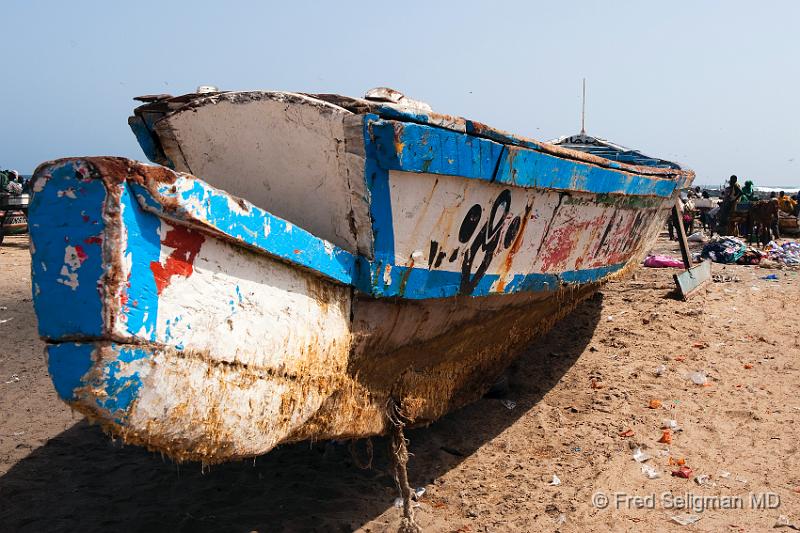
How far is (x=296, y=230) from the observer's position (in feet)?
7.45

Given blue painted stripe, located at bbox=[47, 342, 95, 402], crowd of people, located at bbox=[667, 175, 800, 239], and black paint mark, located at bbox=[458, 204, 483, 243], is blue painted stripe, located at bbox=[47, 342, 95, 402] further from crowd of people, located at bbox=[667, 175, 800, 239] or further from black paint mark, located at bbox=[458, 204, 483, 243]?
crowd of people, located at bbox=[667, 175, 800, 239]

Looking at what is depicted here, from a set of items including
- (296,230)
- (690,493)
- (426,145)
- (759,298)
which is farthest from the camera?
(759,298)

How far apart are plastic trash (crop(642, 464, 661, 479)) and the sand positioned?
3 cm

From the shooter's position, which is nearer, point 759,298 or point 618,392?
point 618,392

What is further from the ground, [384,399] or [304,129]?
[304,129]

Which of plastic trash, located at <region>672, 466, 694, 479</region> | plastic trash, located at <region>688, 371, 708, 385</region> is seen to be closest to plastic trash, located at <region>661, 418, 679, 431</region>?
plastic trash, located at <region>672, 466, 694, 479</region>

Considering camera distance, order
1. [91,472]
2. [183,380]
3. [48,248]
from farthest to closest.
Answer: [91,472] < [183,380] < [48,248]

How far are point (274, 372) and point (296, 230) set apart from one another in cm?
53

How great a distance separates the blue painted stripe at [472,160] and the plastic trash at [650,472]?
1644mm

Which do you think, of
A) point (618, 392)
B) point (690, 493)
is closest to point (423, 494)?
point (690, 493)

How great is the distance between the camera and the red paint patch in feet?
6.08

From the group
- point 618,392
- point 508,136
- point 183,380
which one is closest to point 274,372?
point 183,380

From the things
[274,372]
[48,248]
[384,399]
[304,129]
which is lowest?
[384,399]

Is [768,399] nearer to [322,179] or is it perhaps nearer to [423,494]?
[423,494]
